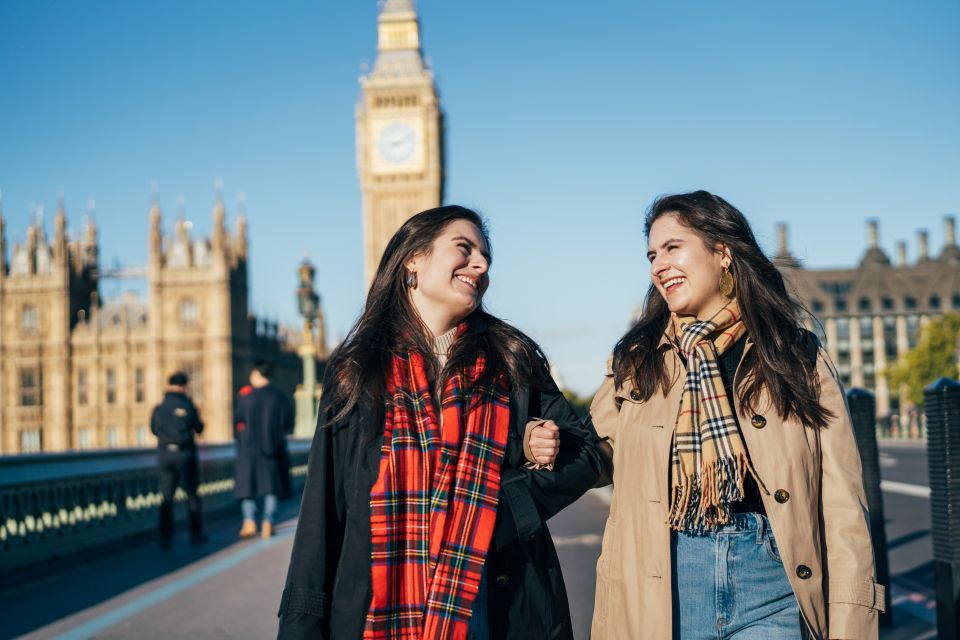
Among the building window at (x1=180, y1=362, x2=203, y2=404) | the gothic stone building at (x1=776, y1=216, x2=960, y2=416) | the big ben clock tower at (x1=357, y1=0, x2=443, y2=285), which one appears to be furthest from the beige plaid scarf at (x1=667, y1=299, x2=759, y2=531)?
the gothic stone building at (x1=776, y1=216, x2=960, y2=416)

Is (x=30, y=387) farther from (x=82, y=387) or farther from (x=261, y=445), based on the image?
(x=261, y=445)

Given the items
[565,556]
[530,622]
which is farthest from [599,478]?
[565,556]

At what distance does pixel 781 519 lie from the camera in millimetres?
2697

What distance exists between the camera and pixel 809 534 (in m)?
2.72

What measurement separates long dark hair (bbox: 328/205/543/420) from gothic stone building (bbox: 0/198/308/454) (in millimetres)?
55625

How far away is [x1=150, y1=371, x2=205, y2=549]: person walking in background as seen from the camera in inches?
406

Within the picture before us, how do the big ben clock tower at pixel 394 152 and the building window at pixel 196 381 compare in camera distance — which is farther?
the big ben clock tower at pixel 394 152

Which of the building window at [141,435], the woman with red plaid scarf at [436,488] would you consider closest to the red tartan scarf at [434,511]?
the woman with red plaid scarf at [436,488]

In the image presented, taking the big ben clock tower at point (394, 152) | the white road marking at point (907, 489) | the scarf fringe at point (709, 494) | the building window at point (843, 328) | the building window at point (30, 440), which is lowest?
the building window at point (30, 440)

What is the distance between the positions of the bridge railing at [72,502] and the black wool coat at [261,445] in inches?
48.8

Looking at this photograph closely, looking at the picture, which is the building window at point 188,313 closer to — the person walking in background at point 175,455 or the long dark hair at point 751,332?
the person walking in background at point 175,455

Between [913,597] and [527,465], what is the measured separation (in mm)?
4882

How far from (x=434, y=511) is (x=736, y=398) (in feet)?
2.93

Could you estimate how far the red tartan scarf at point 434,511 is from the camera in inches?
102
